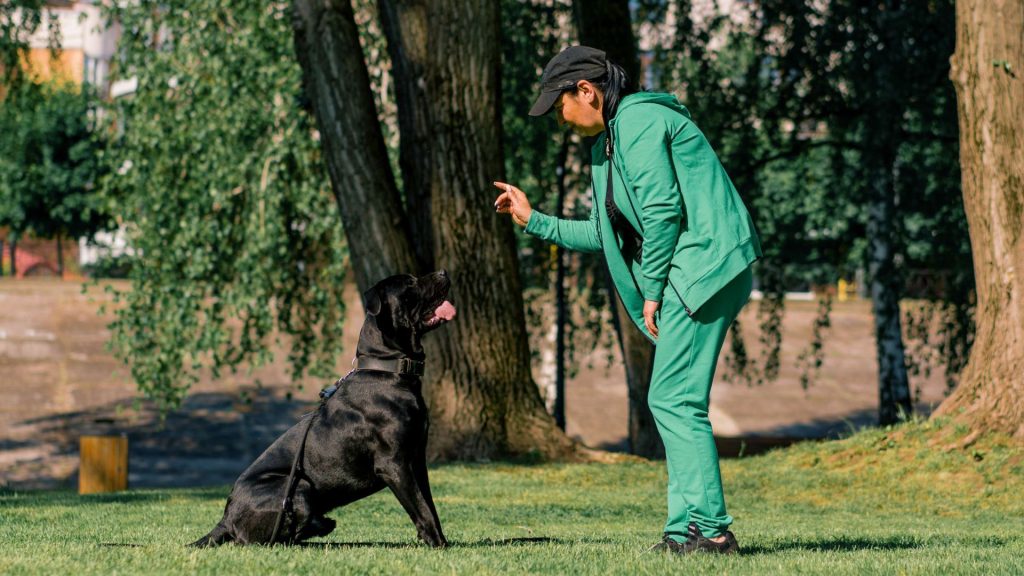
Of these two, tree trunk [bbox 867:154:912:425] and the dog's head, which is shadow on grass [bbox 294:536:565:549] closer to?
the dog's head

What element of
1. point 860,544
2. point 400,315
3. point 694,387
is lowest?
point 860,544

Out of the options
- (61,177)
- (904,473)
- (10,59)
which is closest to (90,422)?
(10,59)

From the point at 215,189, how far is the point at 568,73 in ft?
40.4

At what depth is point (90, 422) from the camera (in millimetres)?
24547

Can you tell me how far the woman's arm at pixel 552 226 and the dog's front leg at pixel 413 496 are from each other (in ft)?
3.92

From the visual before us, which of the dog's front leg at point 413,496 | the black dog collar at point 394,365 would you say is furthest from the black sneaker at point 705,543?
the black dog collar at point 394,365

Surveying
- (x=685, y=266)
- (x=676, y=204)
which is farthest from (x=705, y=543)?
(x=676, y=204)

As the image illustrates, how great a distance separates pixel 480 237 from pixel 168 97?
7.93 metres

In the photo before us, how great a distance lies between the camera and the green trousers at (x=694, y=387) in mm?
4895

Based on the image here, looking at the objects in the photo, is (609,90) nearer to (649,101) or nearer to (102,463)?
(649,101)

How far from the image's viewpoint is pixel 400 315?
5.31 m

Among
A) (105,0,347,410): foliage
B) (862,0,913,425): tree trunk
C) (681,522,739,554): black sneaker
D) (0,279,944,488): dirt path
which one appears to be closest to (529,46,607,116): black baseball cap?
(681,522,739,554): black sneaker

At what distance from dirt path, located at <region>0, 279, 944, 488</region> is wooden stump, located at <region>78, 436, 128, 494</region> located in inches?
277

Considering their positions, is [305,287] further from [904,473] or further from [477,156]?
[904,473]
